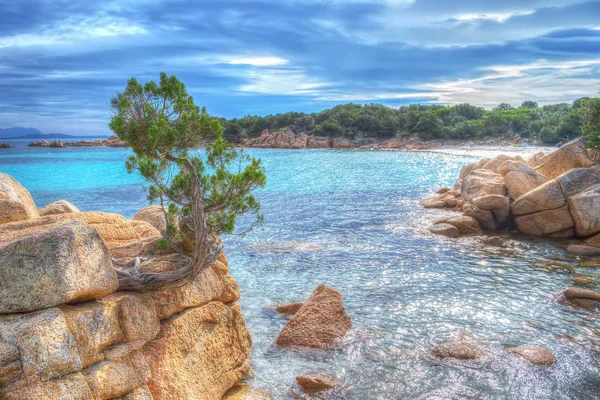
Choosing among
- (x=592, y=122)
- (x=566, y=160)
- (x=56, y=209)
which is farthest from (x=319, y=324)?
Result: (x=592, y=122)

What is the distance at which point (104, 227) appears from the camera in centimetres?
953

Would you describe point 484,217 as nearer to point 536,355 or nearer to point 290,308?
point 536,355

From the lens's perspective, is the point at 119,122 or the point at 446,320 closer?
the point at 119,122

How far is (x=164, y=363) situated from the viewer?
7.18 meters

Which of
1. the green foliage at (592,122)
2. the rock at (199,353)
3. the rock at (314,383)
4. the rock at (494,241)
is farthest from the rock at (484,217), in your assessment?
the rock at (199,353)

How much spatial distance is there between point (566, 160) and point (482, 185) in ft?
15.5

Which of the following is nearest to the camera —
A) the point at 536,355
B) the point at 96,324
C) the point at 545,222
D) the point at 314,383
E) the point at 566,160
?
the point at 96,324

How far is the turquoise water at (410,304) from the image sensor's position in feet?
31.4

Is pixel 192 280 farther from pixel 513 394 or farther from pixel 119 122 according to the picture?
pixel 513 394

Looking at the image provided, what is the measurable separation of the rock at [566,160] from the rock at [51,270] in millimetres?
24655

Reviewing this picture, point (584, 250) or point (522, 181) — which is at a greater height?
point (522, 181)

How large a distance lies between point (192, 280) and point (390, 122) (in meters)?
117

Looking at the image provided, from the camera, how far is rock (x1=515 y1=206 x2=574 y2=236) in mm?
20766

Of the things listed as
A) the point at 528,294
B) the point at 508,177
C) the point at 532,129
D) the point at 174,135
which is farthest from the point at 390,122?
the point at 174,135
